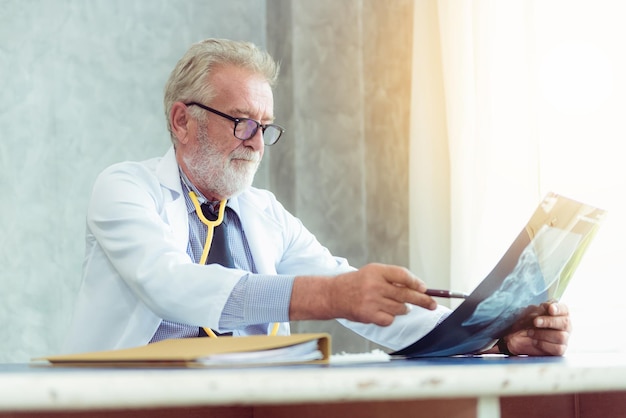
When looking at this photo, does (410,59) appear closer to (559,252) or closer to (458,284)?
(458,284)

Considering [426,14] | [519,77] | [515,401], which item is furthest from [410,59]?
[515,401]

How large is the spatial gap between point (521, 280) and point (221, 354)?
0.49m

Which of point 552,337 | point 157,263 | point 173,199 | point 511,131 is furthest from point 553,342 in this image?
point 511,131

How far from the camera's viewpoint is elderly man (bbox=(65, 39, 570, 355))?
1239 millimetres

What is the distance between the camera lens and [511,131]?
2.25m

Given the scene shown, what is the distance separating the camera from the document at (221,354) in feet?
2.68

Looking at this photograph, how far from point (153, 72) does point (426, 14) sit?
3.24ft

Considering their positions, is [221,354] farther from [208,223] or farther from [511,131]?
[511,131]

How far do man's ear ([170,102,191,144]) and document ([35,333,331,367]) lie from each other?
1.09 m

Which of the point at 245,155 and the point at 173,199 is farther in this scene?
the point at 245,155

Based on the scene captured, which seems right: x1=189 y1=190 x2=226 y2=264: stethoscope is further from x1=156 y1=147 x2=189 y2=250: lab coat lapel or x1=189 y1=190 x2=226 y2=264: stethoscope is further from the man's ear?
the man's ear

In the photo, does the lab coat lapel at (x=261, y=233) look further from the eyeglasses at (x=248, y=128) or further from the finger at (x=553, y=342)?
the finger at (x=553, y=342)

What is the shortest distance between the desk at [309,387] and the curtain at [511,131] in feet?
4.36

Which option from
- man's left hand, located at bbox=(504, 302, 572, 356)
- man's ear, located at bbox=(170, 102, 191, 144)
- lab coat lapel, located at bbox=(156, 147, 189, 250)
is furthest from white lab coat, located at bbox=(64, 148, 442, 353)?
man's left hand, located at bbox=(504, 302, 572, 356)
